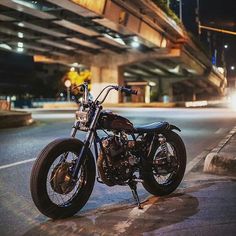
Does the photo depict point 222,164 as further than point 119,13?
No

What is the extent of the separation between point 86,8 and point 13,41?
15.3 meters

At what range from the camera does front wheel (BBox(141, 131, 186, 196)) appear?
245 inches

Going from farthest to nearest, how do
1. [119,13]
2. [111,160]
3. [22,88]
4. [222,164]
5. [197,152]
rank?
[22,88] < [119,13] < [197,152] < [222,164] < [111,160]

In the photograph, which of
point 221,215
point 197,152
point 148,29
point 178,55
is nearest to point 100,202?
point 221,215

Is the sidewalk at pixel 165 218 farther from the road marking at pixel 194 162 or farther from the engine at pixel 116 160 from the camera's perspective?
the road marking at pixel 194 162

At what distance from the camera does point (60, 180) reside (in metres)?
5.32

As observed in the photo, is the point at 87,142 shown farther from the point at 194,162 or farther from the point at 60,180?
the point at 194,162

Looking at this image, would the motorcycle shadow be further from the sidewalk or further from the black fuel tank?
the black fuel tank

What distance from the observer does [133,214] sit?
5512mm

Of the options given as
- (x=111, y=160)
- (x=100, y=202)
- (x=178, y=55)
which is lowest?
(x=100, y=202)

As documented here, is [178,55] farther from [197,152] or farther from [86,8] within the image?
[197,152]

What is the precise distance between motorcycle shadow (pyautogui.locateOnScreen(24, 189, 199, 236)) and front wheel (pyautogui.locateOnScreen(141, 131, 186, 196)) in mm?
224

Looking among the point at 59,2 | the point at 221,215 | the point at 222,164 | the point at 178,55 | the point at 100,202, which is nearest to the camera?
the point at 221,215

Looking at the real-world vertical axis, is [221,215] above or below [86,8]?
below
